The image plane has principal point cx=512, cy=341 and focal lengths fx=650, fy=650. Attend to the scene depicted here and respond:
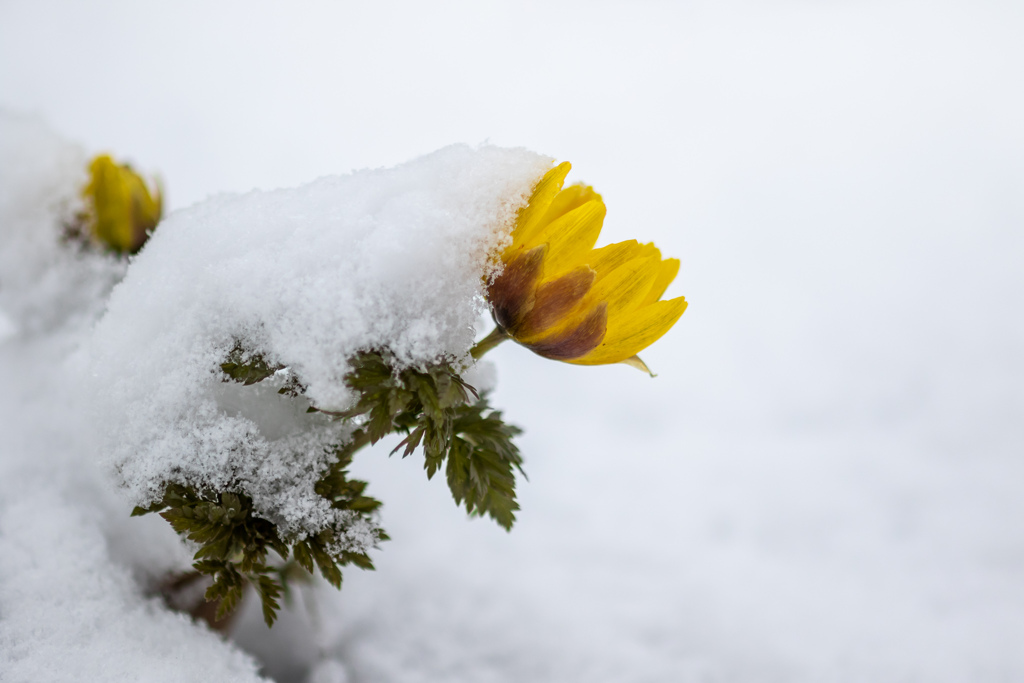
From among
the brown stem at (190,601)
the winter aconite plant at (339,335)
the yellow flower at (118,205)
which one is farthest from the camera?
the yellow flower at (118,205)

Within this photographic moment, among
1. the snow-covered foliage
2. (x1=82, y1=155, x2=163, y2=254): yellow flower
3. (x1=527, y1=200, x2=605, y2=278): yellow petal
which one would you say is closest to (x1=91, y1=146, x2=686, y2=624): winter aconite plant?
(x1=527, y1=200, x2=605, y2=278): yellow petal

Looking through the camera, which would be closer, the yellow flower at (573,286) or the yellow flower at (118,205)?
the yellow flower at (573,286)

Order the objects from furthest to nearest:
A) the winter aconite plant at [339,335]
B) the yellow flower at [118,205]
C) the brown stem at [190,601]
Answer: the yellow flower at [118,205] → the brown stem at [190,601] → the winter aconite plant at [339,335]

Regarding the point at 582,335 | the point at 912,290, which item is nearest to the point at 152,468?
the point at 582,335

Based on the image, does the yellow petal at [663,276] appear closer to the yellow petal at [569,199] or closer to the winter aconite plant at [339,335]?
the winter aconite plant at [339,335]

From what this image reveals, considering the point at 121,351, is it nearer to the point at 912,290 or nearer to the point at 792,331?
the point at 792,331

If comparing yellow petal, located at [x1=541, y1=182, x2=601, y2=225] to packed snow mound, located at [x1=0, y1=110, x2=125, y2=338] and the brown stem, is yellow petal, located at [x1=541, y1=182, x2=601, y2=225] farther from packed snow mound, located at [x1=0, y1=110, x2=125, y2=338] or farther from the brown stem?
packed snow mound, located at [x1=0, y1=110, x2=125, y2=338]

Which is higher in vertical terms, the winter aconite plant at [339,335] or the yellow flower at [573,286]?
the yellow flower at [573,286]

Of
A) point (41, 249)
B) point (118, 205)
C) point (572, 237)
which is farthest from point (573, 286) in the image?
point (41, 249)

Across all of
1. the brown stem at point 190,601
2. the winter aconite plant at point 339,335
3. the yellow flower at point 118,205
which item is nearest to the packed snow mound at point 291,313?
the winter aconite plant at point 339,335
